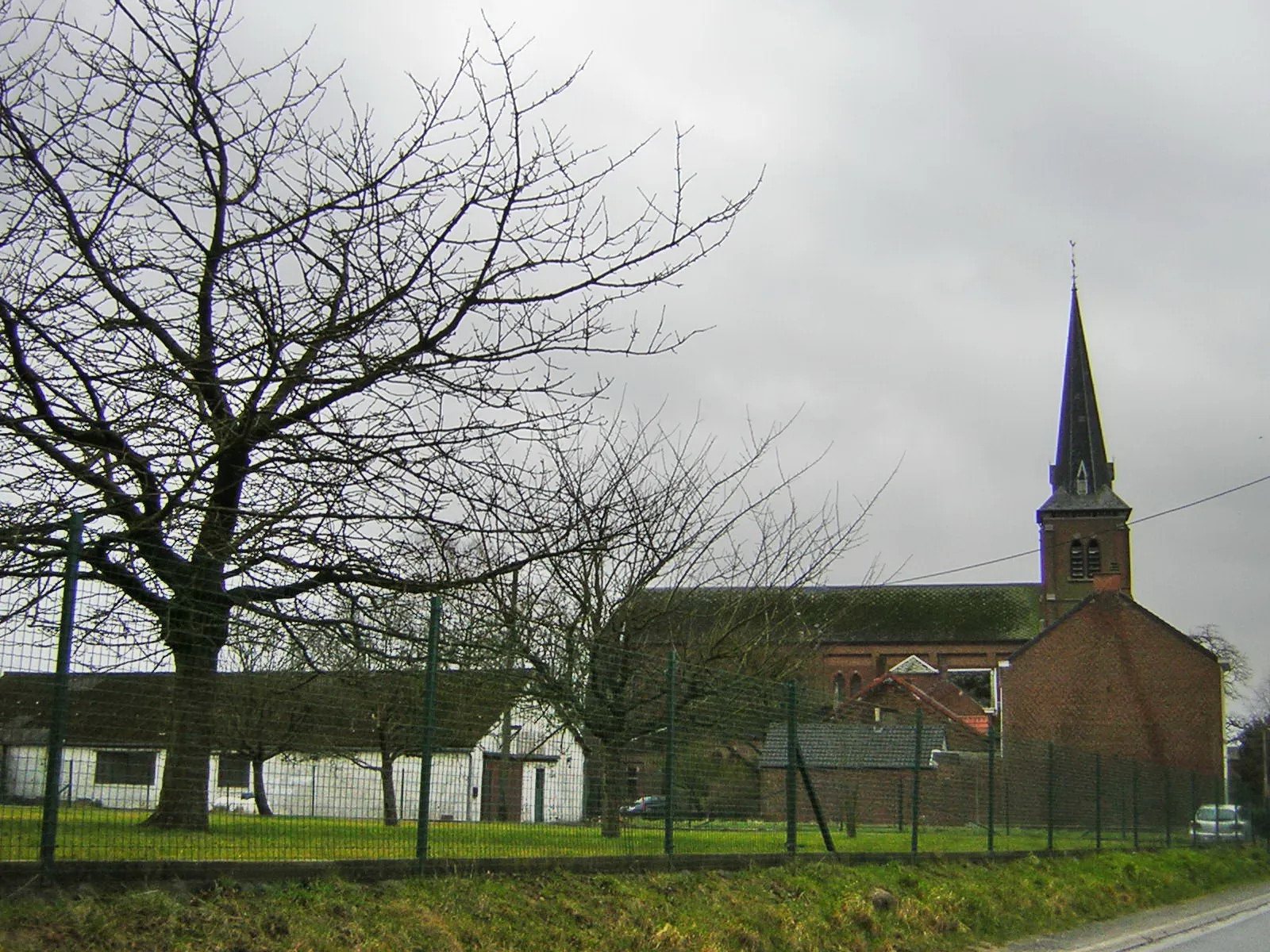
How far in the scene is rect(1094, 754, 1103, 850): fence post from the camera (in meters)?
22.0

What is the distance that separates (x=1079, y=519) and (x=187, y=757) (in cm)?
7660

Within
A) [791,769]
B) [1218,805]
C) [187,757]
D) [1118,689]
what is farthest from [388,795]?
[1118,689]

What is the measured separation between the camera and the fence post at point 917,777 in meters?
15.3

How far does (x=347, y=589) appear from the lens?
32.6 ft

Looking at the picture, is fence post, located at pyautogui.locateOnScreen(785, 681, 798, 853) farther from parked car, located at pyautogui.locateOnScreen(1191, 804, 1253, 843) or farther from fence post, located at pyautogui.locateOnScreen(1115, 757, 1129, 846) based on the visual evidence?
parked car, located at pyautogui.locateOnScreen(1191, 804, 1253, 843)

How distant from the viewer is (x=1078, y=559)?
259 ft

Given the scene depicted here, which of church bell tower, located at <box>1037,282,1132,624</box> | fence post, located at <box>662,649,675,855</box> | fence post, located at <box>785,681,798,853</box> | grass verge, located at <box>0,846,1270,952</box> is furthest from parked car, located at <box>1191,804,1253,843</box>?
church bell tower, located at <box>1037,282,1132,624</box>

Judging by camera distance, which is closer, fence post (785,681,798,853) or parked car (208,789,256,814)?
parked car (208,789,256,814)

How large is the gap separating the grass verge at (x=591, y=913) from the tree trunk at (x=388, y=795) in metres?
0.49

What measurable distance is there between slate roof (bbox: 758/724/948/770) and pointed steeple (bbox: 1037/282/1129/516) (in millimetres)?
65616

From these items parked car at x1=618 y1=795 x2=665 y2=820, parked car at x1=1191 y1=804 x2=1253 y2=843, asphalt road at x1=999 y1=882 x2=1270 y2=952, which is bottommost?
parked car at x1=1191 y1=804 x2=1253 y2=843

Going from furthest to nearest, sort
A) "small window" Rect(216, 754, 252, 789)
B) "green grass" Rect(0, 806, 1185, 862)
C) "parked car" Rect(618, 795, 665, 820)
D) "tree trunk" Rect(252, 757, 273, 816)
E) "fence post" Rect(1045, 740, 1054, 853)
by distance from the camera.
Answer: "fence post" Rect(1045, 740, 1054, 853)
"parked car" Rect(618, 795, 665, 820)
"tree trunk" Rect(252, 757, 273, 816)
"small window" Rect(216, 754, 252, 789)
"green grass" Rect(0, 806, 1185, 862)

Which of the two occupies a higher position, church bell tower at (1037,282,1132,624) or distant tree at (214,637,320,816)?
church bell tower at (1037,282,1132,624)

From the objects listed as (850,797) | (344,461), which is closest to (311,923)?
(344,461)
